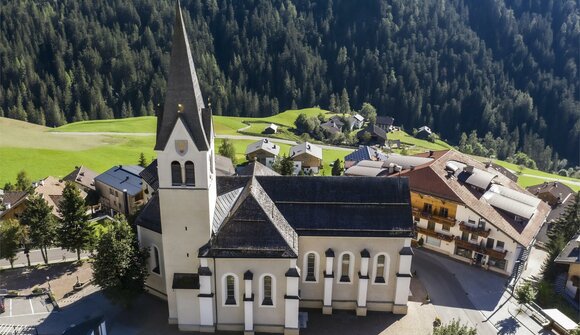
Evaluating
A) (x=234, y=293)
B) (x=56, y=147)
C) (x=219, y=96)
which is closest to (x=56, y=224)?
(x=234, y=293)

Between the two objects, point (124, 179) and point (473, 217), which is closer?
point (473, 217)

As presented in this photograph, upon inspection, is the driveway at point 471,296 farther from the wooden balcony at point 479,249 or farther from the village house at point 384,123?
the village house at point 384,123

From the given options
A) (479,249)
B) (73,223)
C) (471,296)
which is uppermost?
(73,223)

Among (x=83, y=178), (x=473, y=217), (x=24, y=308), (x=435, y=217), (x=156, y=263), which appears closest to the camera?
(x=24, y=308)

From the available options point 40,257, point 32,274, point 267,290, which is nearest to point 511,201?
point 267,290

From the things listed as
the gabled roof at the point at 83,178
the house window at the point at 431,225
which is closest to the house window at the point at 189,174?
the house window at the point at 431,225

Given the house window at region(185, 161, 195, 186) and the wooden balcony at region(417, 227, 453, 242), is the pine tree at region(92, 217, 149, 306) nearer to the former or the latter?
the house window at region(185, 161, 195, 186)

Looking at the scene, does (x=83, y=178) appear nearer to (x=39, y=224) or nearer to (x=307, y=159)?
(x=39, y=224)
